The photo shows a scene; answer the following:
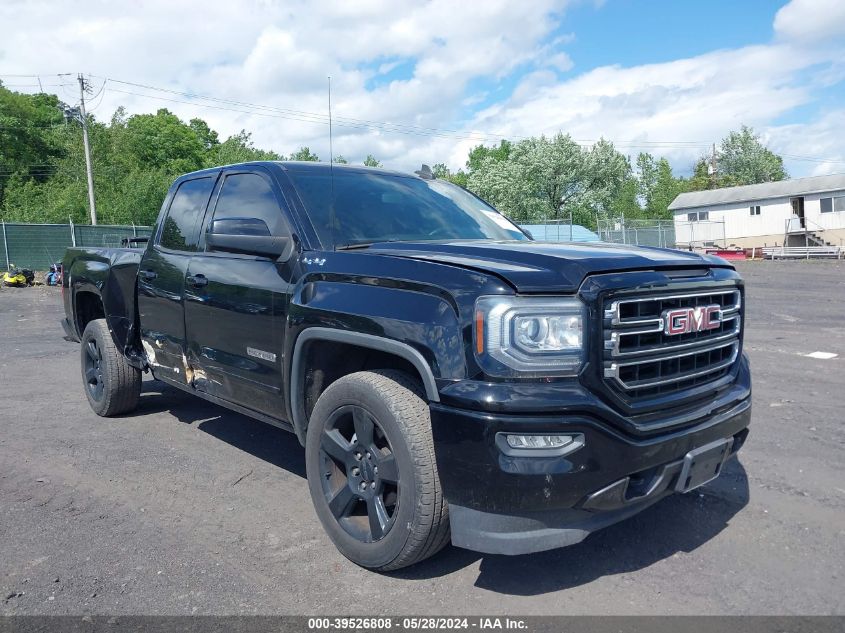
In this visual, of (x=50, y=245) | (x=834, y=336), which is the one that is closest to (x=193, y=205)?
(x=834, y=336)

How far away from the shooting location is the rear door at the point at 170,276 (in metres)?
4.60

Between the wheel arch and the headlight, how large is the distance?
26cm

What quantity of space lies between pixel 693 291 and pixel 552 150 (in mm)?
48268


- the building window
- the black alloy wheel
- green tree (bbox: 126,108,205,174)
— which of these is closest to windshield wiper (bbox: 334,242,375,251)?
the black alloy wheel

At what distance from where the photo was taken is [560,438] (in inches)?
98.9

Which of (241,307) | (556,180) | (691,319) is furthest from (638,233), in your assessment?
(691,319)

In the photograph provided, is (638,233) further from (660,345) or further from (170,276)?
(660,345)

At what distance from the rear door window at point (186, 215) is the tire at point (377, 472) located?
204 cm

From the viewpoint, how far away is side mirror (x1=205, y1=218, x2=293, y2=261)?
3.54 meters

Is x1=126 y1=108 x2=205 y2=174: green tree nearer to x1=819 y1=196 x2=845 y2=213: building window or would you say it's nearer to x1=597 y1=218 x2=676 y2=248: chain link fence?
x1=597 y1=218 x2=676 y2=248: chain link fence

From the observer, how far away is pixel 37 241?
27453 millimetres

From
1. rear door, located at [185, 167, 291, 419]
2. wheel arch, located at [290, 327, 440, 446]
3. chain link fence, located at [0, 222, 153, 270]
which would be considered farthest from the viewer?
chain link fence, located at [0, 222, 153, 270]

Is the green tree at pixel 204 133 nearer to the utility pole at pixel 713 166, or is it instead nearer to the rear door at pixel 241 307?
the utility pole at pixel 713 166

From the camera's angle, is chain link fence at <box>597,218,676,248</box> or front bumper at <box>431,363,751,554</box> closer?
front bumper at <box>431,363,751,554</box>
